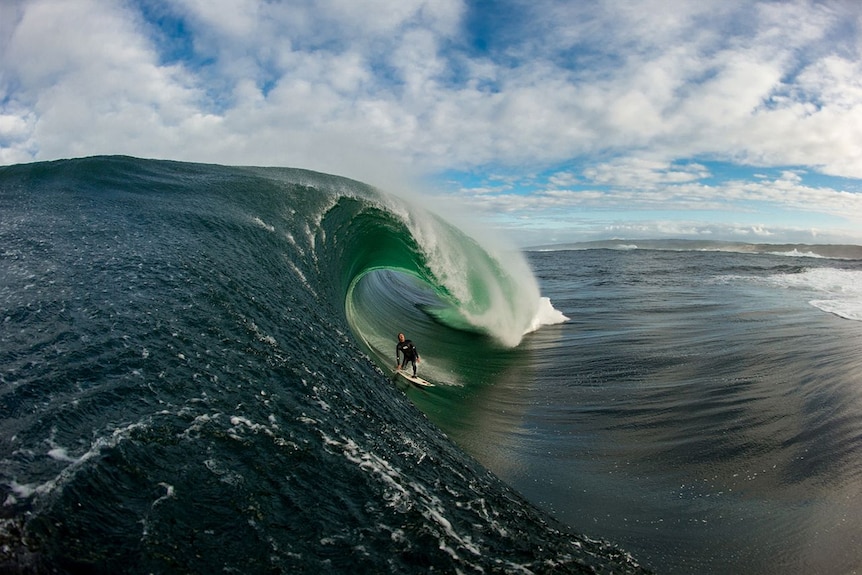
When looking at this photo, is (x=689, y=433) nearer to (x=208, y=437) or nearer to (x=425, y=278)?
(x=208, y=437)

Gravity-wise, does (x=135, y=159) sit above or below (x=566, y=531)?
above

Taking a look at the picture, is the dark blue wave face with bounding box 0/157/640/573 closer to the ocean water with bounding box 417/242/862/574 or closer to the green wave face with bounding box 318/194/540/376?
the ocean water with bounding box 417/242/862/574

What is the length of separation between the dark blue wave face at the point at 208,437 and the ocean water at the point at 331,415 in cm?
2

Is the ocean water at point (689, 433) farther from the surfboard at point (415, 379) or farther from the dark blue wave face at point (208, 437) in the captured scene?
the dark blue wave face at point (208, 437)

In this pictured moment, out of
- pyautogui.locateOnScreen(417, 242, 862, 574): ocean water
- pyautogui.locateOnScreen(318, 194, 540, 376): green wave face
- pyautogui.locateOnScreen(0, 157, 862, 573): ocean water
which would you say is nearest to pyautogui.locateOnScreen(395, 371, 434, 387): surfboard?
pyautogui.locateOnScreen(0, 157, 862, 573): ocean water

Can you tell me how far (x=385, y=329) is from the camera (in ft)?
45.4

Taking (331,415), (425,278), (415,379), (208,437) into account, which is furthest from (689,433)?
(425,278)

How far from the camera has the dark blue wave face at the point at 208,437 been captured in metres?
2.93

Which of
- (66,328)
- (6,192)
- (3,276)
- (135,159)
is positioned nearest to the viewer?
(66,328)

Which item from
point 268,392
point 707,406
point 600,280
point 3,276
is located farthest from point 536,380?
point 600,280

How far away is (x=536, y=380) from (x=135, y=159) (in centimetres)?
1116

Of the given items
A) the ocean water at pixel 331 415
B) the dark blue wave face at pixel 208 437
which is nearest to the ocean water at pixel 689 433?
the ocean water at pixel 331 415

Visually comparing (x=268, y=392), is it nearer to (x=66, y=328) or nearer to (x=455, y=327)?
(x=66, y=328)

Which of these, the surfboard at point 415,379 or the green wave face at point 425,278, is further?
the green wave face at point 425,278
